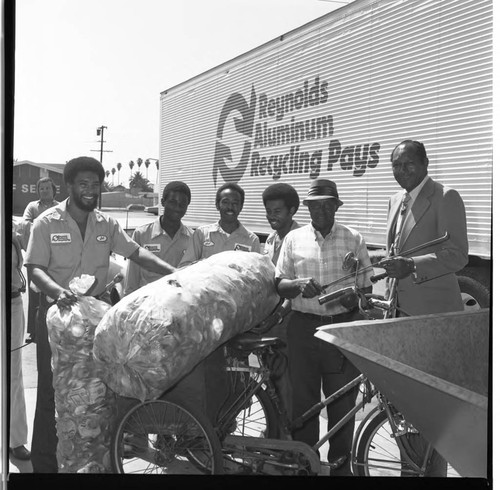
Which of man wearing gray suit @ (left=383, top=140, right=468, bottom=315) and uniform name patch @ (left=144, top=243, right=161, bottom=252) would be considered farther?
uniform name patch @ (left=144, top=243, right=161, bottom=252)

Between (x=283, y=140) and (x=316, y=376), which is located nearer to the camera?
(x=316, y=376)

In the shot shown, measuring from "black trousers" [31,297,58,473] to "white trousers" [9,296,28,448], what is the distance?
0.20 ft

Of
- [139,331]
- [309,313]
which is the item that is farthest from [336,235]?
[139,331]

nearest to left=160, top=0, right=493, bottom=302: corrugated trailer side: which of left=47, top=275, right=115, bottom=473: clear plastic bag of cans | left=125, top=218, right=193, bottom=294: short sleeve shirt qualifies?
left=125, top=218, right=193, bottom=294: short sleeve shirt

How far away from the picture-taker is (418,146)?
336cm

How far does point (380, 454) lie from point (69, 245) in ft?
5.73

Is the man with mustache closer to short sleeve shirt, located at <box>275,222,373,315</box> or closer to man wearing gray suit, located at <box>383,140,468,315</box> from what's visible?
short sleeve shirt, located at <box>275,222,373,315</box>

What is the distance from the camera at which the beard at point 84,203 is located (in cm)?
325

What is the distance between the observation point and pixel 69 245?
3.27m

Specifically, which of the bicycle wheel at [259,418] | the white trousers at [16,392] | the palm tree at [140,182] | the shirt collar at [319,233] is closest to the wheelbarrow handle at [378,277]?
the shirt collar at [319,233]

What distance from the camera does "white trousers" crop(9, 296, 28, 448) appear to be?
324 cm

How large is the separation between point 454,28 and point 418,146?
62cm

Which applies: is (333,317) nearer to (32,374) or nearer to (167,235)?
(167,235)

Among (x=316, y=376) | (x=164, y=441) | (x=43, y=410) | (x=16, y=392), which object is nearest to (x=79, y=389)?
(x=43, y=410)
